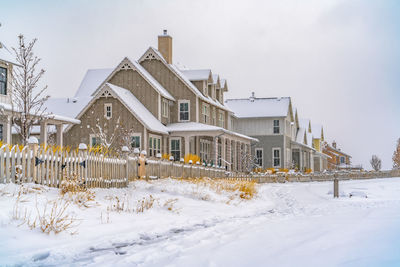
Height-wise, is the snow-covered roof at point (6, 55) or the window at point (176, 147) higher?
the snow-covered roof at point (6, 55)

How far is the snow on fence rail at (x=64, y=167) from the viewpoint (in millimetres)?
11703

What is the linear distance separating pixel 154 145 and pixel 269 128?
2196cm

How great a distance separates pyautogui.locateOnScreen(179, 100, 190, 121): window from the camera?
37812 millimetres

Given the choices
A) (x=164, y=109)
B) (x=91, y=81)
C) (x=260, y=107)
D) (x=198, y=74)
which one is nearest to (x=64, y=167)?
(x=164, y=109)

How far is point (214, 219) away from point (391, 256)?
19.9 ft

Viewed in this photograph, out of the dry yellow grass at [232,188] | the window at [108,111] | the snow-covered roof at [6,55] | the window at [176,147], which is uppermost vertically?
the snow-covered roof at [6,55]

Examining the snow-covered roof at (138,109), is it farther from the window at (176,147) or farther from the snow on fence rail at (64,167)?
the snow on fence rail at (64,167)

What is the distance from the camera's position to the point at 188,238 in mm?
9242

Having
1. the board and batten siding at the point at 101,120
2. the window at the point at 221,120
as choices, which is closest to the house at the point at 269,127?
the window at the point at 221,120

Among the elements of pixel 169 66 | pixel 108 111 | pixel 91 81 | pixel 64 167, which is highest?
pixel 169 66

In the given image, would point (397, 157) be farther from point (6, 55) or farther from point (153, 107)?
point (6, 55)

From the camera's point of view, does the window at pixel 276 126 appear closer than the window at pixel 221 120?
No

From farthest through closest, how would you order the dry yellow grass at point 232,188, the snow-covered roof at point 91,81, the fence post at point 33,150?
the snow-covered roof at point 91,81
the dry yellow grass at point 232,188
the fence post at point 33,150

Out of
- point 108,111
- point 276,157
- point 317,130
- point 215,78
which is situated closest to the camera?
point 108,111
